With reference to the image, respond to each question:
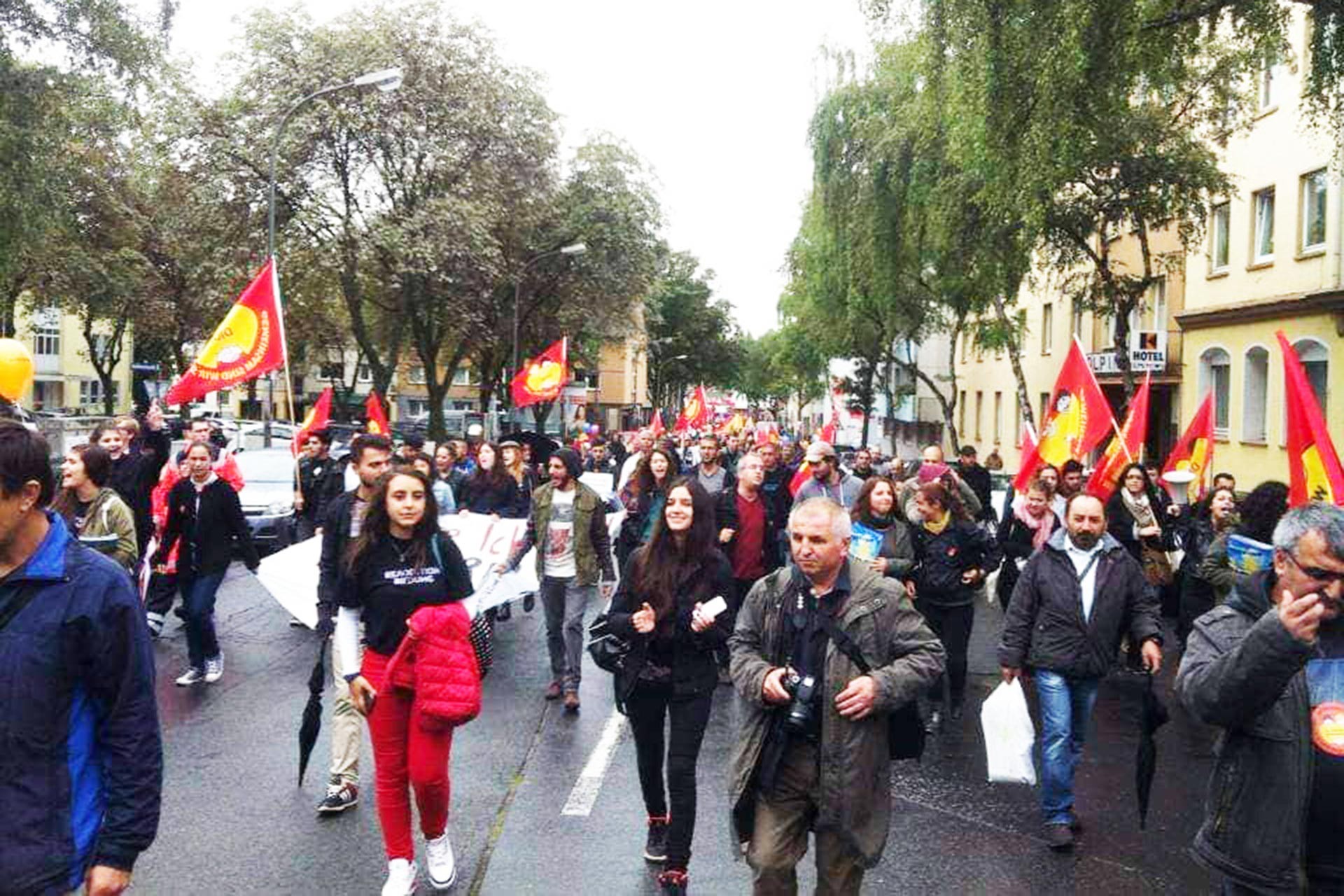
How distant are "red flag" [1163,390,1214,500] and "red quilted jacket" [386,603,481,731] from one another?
9.79m

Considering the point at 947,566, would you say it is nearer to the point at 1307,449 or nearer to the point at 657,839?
the point at 1307,449

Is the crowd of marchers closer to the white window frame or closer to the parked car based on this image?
the parked car

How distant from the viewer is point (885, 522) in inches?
309

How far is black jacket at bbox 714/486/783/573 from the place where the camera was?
8.58 m

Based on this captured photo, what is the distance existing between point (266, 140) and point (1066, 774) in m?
27.5

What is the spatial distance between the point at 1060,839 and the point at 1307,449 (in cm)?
239

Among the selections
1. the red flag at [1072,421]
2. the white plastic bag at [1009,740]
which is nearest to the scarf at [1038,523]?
the red flag at [1072,421]

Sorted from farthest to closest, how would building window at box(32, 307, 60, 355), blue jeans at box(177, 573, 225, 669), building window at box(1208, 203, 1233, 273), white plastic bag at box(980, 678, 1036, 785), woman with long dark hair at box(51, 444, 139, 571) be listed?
building window at box(32, 307, 60, 355) → building window at box(1208, 203, 1233, 273) → blue jeans at box(177, 573, 225, 669) → woman with long dark hair at box(51, 444, 139, 571) → white plastic bag at box(980, 678, 1036, 785)

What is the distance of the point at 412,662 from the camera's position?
479 cm

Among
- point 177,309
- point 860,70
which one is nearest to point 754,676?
point 860,70

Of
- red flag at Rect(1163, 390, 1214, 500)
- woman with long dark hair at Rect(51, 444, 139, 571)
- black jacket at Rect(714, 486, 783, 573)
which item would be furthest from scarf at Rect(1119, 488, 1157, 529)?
woman with long dark hair at Rect(51, 444, 139, 571)

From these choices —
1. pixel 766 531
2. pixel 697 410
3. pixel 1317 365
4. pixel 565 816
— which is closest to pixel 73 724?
pixel 565 816

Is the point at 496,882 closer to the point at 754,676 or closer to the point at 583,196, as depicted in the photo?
the point at 754,676

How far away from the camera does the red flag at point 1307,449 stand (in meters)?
5.88
